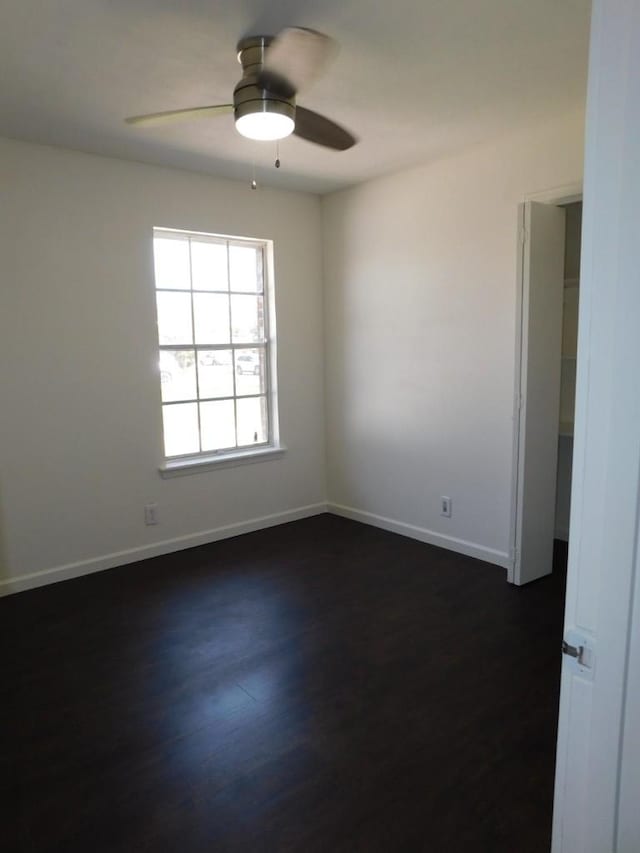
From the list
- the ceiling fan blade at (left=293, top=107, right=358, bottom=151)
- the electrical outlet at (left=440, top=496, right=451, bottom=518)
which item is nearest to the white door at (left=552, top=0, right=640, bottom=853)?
the ceiling fan blade at (left=293, top=107, right=358, bottom=151)

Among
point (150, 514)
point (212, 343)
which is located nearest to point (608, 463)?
point (150, 514)

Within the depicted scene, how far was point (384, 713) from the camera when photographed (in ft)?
7.32

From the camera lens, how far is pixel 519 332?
10.4 ft

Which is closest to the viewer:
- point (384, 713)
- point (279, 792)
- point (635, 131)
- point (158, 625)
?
point (635, 131)

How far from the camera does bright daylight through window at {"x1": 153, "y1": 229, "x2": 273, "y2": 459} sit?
3.97 metres

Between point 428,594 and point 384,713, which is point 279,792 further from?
point 428,594

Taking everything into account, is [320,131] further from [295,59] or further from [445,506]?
[445,506]

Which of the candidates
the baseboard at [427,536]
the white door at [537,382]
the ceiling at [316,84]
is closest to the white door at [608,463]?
the ceiling at [316,84]

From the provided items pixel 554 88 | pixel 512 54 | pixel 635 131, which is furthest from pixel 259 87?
pixel 635 131

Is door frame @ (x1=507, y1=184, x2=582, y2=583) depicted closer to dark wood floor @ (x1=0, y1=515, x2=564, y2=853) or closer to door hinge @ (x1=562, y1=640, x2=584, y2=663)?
dark wood floor @ (x1=0, y1=515, x2=564, y2=853)

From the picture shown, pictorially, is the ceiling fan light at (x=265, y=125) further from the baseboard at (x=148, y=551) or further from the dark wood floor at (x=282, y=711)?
the baseboard at (x=148, y=551)

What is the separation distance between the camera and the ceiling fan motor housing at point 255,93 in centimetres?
210

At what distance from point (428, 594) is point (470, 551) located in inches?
26.6

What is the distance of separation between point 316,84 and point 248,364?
2268mm
